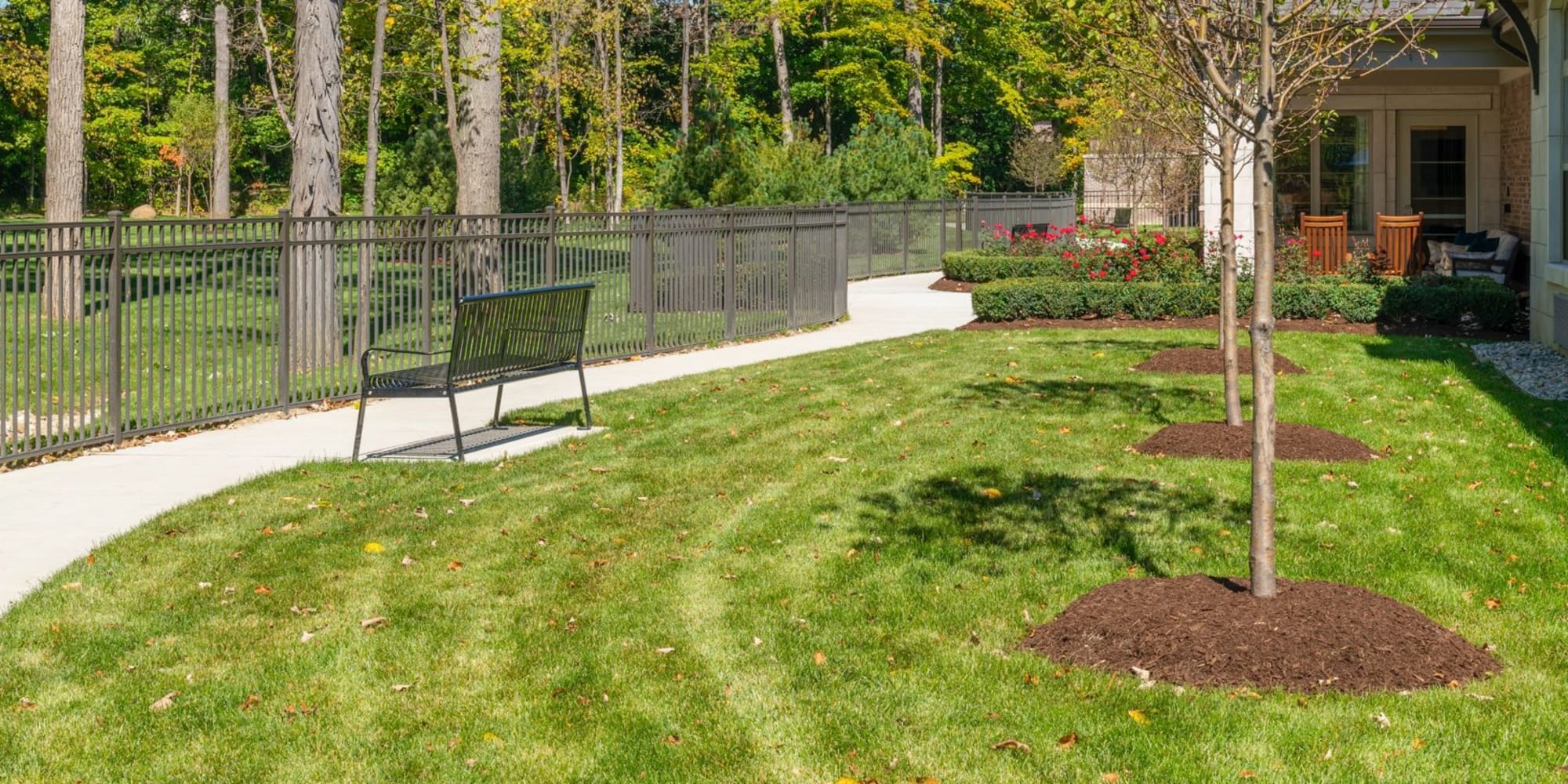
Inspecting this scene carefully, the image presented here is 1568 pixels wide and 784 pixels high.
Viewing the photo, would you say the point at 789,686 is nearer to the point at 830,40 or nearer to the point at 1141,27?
the point at 1141,27

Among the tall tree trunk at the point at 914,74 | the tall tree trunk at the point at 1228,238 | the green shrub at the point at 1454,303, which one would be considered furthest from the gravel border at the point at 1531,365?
the tall tree trunk at the point at 914,74

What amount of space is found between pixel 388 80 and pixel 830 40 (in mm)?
25424

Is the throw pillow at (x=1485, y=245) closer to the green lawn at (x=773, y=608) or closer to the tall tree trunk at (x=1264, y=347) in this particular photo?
the green lawn at (x=773, y=608)

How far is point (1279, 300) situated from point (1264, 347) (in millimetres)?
13586

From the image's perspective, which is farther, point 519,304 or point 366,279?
point 366,279

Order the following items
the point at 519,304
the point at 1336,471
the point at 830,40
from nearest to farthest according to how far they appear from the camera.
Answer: the point at 1336,471 < the point at 519,304 < the point at 830,40

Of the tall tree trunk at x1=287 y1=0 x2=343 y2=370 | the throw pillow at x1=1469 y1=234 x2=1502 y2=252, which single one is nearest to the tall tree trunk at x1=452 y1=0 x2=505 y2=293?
the tall tree trunk at x1=287 y1=0 x2=343 y2=370

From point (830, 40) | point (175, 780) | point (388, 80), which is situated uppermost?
point (830, 40)

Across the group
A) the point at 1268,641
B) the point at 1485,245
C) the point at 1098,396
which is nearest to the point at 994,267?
the point at 1485,245

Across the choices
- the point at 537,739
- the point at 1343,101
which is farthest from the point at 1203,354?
the point at 1343,101

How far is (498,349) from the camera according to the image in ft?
36.9

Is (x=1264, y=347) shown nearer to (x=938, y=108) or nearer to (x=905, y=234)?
(x=905, y=234)

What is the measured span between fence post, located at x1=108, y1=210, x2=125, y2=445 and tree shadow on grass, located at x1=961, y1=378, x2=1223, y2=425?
6505 millimetres

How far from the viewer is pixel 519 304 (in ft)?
37.1
